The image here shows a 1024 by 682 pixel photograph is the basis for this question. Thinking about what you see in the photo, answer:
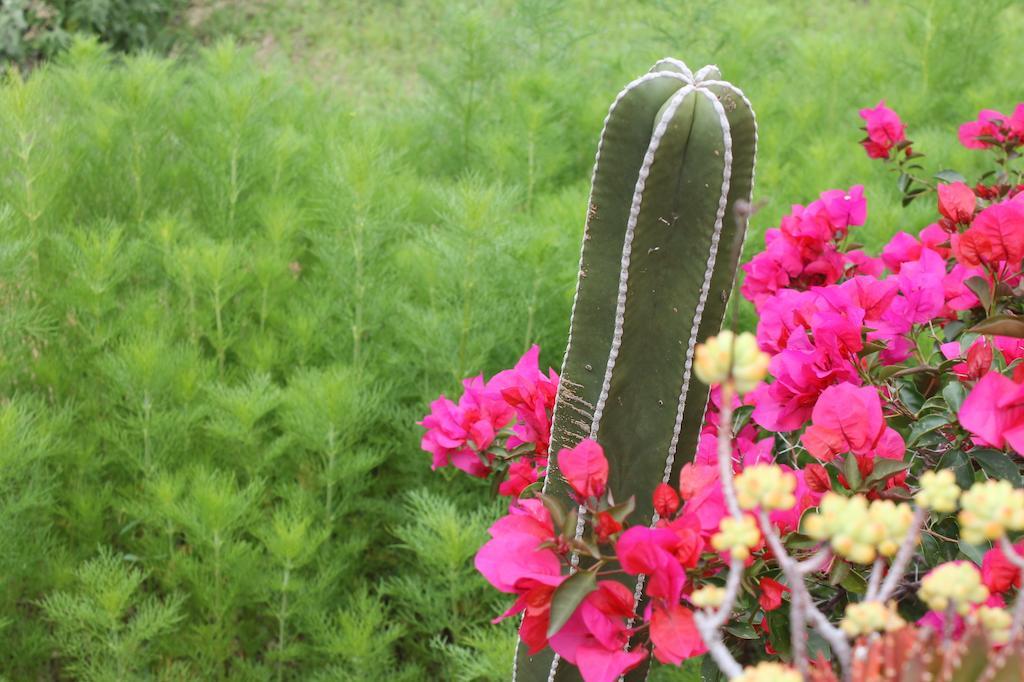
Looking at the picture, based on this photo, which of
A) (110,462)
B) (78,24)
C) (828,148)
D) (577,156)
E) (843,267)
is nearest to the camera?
(843,267)

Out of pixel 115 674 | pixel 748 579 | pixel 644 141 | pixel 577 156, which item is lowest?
pixel 115 674

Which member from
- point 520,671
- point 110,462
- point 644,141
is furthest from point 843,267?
point 110,462

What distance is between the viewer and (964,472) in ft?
3.26

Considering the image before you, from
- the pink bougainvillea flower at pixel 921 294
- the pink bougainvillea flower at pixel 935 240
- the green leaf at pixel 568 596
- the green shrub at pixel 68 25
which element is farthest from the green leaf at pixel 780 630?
the green shrub at pixel 68 25

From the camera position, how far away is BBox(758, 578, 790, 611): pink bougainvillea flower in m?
0.94

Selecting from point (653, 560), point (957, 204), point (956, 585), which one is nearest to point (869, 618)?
point (956, 585)

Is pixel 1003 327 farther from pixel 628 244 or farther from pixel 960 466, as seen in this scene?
pixel 628 244

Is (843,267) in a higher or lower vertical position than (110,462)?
higher

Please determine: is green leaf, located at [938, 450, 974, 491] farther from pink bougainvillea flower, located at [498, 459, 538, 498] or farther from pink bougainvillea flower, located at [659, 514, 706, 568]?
pink bougainvillea flower, located at [498, 459, 538, 498]

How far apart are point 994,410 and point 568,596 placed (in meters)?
0.36

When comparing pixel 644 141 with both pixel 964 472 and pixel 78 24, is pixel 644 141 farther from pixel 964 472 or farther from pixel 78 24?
pixel 78 24

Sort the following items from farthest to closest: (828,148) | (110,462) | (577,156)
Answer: (577,156)
(828,148)
(110,462)

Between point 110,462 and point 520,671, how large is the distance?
1175 mm

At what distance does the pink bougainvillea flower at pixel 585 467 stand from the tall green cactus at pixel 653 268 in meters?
0.21
